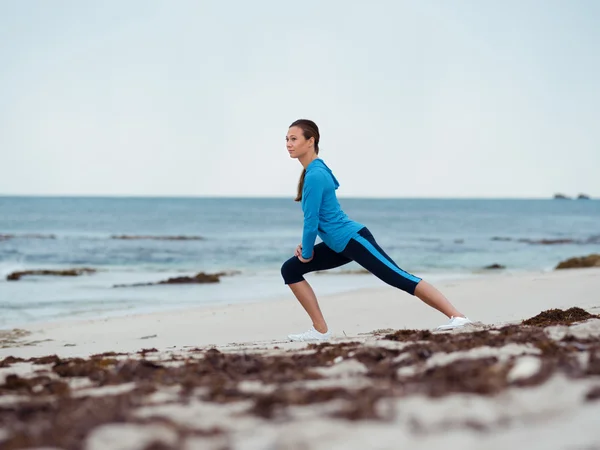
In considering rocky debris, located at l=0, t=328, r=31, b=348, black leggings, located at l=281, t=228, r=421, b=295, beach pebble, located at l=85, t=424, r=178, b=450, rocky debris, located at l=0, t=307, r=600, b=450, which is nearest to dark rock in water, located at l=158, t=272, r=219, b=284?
rocky debris, located at l=0, t=328, r=31, b=348

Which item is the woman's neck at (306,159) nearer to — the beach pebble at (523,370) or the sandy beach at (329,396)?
the sandy beach at (329,396)

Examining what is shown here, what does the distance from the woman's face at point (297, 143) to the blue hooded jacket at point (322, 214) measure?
14 centimetres

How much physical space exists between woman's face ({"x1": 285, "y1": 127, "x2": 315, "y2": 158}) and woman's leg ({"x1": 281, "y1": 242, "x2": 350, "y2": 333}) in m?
0.81

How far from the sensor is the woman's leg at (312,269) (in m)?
5.56

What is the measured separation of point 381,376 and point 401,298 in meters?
7.21

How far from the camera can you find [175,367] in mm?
3873

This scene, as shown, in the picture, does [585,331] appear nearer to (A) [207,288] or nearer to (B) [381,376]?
(B) [381,376]

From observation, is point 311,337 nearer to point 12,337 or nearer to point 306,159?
point 306,159

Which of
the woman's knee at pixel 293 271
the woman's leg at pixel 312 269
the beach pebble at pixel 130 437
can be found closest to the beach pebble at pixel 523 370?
the beach pebble at pixel 130 437

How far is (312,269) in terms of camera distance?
221 inches

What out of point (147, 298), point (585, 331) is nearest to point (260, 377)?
point (585, 331)

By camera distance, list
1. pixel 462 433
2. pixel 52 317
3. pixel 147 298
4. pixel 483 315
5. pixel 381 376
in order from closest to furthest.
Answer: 1. pixel 462 433
2. pixel 381 376
3. pixel 483 315
4. pixel 52 317
5. pixel 147 298

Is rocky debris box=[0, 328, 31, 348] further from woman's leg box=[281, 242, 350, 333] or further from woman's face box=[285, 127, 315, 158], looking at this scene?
woman's face box=[285, 127, 315, 158]

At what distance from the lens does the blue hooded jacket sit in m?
5.24
